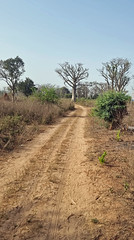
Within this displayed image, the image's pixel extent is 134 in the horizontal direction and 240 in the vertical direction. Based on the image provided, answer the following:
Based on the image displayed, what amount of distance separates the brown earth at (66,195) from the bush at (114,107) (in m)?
3.39

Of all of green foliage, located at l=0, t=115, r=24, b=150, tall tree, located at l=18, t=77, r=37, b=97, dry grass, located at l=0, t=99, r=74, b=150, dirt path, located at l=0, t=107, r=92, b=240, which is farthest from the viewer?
tall tree, located at l=18, t=77, r=37, b=97

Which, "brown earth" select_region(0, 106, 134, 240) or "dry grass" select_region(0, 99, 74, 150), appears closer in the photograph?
"brown earth" select_region(0, 106, 134, 240)

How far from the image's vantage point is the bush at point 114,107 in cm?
850

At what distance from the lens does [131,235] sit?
2248mm

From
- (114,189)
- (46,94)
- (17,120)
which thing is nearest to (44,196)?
(114,189)

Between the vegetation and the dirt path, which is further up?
the vegetation

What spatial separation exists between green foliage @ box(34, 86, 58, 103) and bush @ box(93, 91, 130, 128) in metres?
8.38

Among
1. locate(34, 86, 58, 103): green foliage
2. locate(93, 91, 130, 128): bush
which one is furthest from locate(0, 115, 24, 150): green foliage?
locate(34, 86, 58, 103): green foliage

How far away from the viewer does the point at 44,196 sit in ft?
10.0

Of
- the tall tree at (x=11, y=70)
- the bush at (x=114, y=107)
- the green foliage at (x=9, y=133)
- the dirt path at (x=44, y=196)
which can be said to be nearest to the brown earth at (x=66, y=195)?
the dirt path at (x=44, y=196)

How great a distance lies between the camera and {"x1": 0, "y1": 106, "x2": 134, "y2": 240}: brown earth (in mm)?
2305

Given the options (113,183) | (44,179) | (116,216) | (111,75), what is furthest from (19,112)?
(111,75)

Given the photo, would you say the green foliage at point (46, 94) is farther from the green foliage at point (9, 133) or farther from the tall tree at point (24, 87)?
the tall tree at point (24, 87)

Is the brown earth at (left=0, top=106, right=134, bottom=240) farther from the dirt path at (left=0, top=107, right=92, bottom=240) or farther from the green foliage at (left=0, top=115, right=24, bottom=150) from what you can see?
the green foliage at (left=0, top=115, right=24, bottom=150)
